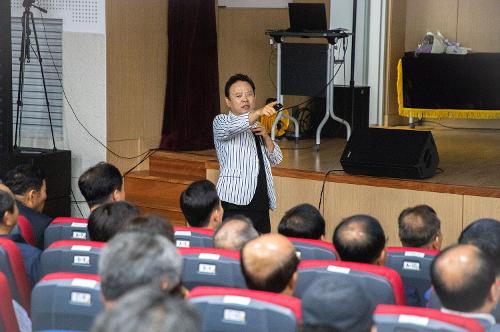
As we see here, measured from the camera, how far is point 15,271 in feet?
10.5

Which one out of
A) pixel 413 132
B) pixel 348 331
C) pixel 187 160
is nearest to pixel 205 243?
pixel 348 331

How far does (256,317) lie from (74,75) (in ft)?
16.6

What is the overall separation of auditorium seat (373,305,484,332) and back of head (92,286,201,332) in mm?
877

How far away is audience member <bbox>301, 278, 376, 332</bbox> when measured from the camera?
1997mm

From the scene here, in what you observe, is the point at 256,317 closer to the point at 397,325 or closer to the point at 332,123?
the point at 397,325

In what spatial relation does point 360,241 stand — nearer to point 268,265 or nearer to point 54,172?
point 268,265

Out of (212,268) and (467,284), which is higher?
(467,284)

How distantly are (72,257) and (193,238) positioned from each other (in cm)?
58

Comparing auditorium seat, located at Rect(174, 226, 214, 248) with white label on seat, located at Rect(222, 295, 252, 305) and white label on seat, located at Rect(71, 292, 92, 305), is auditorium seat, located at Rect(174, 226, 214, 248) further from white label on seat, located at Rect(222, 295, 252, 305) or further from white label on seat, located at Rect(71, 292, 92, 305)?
white label on seat, located at Rect(222, 295, 252, 305)

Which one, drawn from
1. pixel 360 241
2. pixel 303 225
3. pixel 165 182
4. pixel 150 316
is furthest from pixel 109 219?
pixel 165 182

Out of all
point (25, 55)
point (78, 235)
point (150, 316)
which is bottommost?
point (78, 235)

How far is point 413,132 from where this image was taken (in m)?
5.96

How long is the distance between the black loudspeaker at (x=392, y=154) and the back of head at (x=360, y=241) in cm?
Answer: 271

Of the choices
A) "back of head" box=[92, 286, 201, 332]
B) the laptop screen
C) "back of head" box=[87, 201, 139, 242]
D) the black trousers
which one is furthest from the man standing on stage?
"back of head" box=[92, 286, 201, 332]
